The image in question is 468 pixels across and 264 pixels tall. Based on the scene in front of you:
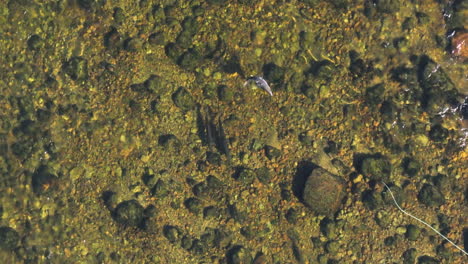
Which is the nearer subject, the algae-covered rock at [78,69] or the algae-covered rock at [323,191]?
the algae-covered rock at [323,191]

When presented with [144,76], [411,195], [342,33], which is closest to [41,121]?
[144,76]

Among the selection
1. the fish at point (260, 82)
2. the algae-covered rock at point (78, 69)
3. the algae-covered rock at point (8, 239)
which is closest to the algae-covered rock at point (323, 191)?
the fish at point (260, 82)

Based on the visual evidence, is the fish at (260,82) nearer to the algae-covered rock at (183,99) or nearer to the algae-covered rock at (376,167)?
the algae-covered rock at (183,99)

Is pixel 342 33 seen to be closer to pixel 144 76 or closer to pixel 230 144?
pixel 230 144

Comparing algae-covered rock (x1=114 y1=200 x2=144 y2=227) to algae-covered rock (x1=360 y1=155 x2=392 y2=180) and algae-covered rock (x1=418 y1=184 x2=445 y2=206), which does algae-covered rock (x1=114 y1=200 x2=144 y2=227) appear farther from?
algae-covered rock (x1=418 y1=184 x2=445 y2=206)

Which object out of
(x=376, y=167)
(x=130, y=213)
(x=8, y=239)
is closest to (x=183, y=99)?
(x=130, y=213)

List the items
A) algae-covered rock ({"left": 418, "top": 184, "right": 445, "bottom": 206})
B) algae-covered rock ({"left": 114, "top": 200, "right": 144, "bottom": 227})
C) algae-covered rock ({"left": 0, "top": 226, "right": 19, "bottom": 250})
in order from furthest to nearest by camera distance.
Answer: algae-covered rock ({"left": 0, "top": 226, "right": 19, "bottom": 250}) < algae-covered rock ({"left": 114, "top": 200, "right": 144, "bottom": 227}) < algae-covered rock ({"left": 418, "top": 184, "right": 445, "bottom": 206})

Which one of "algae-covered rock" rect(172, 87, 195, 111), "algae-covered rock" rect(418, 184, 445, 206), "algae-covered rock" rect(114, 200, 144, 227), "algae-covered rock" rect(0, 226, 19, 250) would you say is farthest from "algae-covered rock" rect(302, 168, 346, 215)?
"algae-covered rock" rect(0, 226, 19, 250)

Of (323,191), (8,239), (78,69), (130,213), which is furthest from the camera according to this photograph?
(78,69)

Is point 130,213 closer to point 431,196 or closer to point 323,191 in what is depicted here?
point 323,191
